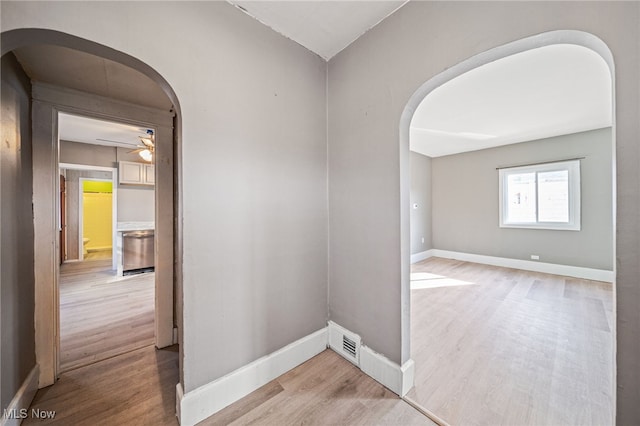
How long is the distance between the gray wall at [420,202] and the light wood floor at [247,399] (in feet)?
14.0

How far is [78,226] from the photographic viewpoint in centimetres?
577

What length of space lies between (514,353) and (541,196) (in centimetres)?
400

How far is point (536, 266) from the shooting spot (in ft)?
14.7

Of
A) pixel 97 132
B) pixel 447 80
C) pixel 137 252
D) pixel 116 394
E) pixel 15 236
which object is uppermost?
pixel 97 132

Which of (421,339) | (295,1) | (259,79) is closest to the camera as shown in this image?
(295,1)

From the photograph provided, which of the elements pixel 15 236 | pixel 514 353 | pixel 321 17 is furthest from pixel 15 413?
pixel 514 353

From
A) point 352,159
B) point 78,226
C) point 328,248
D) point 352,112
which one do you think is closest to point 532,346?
point 328,248

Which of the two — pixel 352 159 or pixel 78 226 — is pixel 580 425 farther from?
pixel 78 226

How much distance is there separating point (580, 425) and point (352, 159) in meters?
2.09

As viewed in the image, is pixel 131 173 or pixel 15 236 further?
pixel 131 173

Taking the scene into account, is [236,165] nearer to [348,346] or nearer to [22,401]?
[348,346]

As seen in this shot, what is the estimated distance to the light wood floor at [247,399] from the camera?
135cm

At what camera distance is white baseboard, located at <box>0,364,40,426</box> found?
1244mm

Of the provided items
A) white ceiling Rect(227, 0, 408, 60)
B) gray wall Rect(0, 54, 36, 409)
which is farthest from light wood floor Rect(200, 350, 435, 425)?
white ceiling Rect(227, 0, 408, 60)
